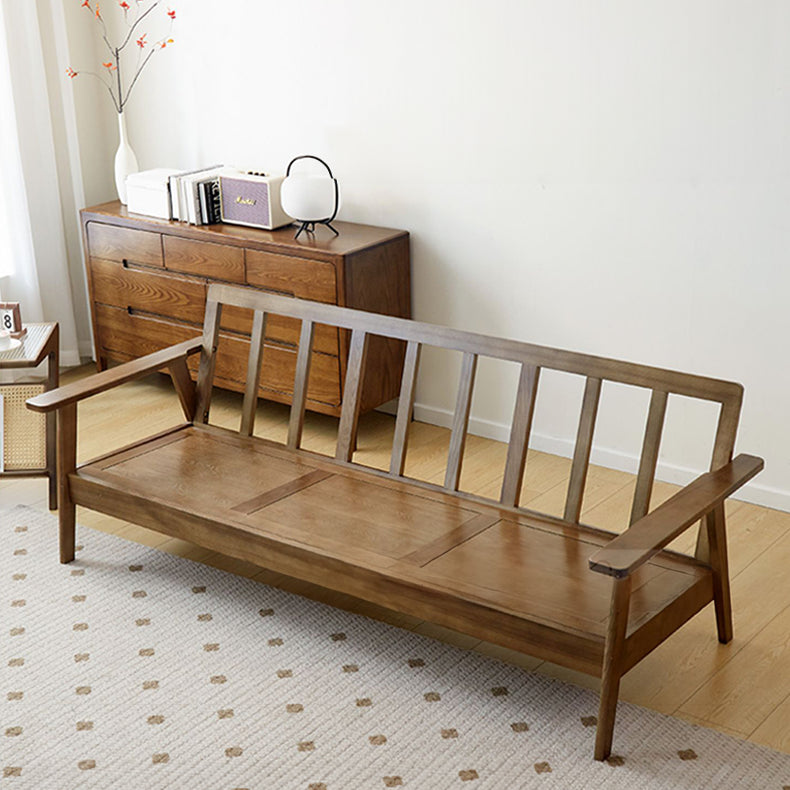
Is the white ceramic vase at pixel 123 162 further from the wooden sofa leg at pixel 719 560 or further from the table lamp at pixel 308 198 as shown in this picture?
the wooden sofa leg at pixel 719 560

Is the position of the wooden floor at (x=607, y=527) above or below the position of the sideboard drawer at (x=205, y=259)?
below

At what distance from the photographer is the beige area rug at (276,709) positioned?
2387 millimetres

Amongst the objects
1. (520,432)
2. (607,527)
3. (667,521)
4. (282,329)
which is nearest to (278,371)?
(282,329)

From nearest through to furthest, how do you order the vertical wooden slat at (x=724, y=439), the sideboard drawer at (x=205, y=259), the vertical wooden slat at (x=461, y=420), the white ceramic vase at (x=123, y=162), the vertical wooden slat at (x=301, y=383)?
the vertical wooden slat at (x=724, y=439)
the vertical wooden slat at (x=461, y=420)
the vertical wooden slat at (x=301, y=383)
the sideboard drawer at (x=205, y=259)
the white ceramic vase at (x=123, y=162)

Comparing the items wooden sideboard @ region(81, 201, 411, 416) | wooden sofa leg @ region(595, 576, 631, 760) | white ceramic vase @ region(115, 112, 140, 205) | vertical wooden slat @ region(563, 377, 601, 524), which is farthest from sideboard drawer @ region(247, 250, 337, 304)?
wooden sofa leg @ region(595, 576, 631, 760)

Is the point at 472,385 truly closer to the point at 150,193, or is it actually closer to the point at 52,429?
the point at 52,429

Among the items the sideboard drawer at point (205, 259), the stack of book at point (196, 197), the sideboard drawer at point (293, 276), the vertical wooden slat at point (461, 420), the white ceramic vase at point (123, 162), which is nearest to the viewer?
the vertical wooden slat at point (461, 420)

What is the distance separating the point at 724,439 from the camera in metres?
2.63

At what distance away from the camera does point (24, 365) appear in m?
3.52

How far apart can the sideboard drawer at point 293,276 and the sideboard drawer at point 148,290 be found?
30 centimetres

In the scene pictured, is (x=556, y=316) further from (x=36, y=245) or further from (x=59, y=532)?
(x=36, y=245)

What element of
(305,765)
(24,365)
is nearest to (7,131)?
(24,365)

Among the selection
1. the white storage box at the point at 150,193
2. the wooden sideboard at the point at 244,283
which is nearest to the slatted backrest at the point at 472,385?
the wooden sideboard at the point at 244,283

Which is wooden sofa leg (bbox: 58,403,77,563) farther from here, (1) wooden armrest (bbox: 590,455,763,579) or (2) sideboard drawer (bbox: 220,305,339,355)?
(1) wooden armrest (bbox: 590,455,763,579)
